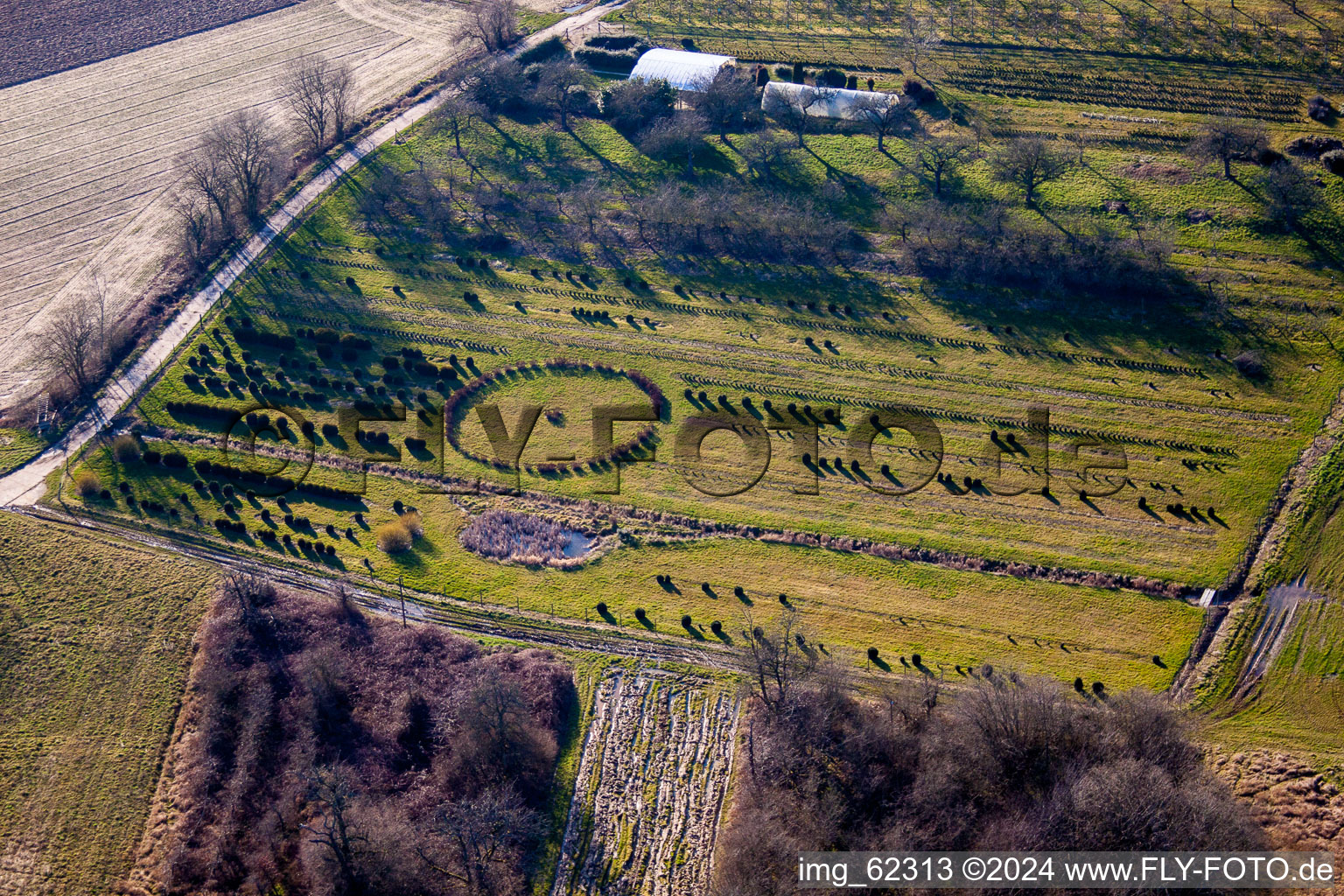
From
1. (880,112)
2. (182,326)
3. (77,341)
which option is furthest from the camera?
(880,112)

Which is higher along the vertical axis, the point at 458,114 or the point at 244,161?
Result: the point at 458,114

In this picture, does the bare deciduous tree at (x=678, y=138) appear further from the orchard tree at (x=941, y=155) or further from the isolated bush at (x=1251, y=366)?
the isolated bush at (x=1251, y=366)

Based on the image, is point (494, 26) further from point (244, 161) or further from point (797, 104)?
point (797, 104)

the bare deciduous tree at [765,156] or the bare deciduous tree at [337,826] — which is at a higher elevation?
the bare deciduous tree at [765,156]

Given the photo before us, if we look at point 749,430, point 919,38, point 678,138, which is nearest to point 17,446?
point 749,430

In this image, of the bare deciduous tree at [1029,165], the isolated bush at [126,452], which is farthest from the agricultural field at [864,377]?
the isolated bush at [126,452]

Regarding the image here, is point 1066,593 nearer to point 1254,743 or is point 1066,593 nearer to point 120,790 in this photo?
point 1254,743

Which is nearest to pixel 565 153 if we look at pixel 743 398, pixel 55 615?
pixel 743 398
